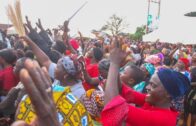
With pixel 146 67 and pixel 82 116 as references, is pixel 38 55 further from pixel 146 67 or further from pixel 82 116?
pixel 82 116

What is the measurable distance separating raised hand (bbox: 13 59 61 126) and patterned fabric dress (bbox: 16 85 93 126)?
51.8 inches

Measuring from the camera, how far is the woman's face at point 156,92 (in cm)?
291

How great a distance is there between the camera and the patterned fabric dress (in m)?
2.60

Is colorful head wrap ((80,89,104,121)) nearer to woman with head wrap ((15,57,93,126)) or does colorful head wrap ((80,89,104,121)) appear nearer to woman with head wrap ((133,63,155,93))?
woman with head wrap ((15,57,93,126))

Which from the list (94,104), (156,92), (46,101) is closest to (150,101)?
(156,92)

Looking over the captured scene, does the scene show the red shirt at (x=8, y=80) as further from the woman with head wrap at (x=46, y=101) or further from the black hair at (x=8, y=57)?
the woman with head wrap at (x=46, y=101)

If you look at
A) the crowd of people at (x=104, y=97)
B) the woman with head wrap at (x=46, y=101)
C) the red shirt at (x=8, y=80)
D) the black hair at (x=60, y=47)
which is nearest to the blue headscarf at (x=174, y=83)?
the crowd of people at (x=104, y=97)

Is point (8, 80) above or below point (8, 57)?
below

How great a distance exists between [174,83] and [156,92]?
0.16 m

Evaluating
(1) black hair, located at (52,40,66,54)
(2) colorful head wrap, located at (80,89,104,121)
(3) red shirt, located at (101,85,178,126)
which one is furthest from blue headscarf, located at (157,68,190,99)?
(1) black hair, located at (52,40,66,54)

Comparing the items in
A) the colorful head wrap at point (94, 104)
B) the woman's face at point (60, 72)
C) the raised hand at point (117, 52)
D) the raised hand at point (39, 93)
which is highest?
the raised hand at point (39, 93)

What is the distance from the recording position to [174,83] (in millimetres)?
2873

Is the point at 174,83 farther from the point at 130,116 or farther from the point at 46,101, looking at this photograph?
the point at 46,101

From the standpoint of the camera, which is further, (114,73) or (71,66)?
(71,66)
